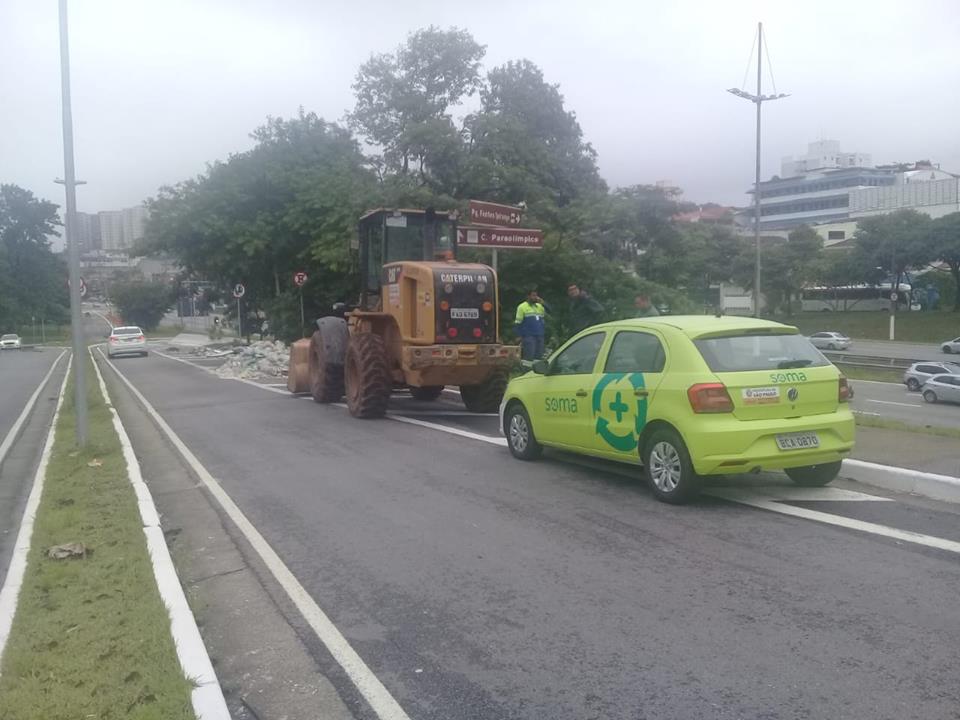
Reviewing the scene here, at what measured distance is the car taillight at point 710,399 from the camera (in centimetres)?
745

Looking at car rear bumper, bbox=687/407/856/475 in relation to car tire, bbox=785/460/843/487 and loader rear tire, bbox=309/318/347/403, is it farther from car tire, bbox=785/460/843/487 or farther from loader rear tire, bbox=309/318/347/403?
loader rear tire, bbox=309/318/347/403

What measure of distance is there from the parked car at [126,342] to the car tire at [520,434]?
122 ft

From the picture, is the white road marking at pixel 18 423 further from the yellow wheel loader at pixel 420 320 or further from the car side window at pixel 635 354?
the car side window at pixel 635 354

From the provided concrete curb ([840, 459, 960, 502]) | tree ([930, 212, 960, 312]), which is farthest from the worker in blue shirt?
tree ([930, 212, 960, 312])

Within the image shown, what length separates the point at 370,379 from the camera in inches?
564

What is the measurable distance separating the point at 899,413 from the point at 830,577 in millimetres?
29313

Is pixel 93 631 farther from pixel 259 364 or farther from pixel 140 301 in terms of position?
pixel 140 301

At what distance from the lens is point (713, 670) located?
4.50 metres

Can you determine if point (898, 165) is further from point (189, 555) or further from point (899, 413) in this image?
point (189, 555)

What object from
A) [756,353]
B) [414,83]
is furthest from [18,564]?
[414,83]

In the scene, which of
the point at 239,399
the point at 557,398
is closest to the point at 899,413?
the point at 239,399

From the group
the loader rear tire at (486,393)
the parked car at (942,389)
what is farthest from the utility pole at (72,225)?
the parked car at (942,389)

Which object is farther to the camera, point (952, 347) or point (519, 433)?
point (952, 347)

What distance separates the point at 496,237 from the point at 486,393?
8.80 feet
